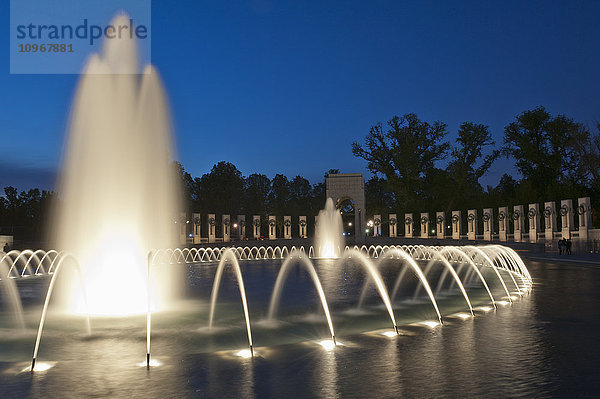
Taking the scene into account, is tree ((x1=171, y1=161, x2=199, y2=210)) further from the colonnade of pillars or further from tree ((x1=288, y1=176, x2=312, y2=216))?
the colonnade of pillars

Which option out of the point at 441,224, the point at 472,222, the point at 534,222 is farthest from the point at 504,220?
the point at 441,224

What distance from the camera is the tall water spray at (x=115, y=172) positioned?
15148 millimetres

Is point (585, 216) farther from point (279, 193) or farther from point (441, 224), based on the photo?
point (279, 193)

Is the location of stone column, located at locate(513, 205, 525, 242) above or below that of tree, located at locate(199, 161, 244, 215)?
below

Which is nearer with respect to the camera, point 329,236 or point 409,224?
point 329,236

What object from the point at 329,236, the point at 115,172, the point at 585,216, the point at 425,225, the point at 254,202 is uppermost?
the point at 254,202

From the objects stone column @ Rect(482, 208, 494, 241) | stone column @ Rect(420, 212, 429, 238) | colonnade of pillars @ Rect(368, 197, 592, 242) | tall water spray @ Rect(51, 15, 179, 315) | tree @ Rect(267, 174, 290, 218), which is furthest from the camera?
tree @ Rect(267, 174, 290, 218)

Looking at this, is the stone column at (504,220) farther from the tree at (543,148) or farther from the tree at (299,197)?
the tree at (299,197)

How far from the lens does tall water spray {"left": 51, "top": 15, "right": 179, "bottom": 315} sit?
49.7ft

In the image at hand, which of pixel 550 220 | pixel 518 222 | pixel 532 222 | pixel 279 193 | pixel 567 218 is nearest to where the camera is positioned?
pixel 567 218

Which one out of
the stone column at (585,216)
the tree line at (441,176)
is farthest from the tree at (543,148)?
the stone column at (585,216)

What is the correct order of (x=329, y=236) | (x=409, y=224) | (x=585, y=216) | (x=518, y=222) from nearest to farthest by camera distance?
(x=585, y=216), (x=518, y=222), (x=329, y=236), (x=409, y=224)

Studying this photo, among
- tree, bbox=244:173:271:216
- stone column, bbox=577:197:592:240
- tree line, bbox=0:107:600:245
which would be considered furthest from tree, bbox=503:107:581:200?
tree, bbox=244:173:271:216

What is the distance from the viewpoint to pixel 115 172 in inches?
655
